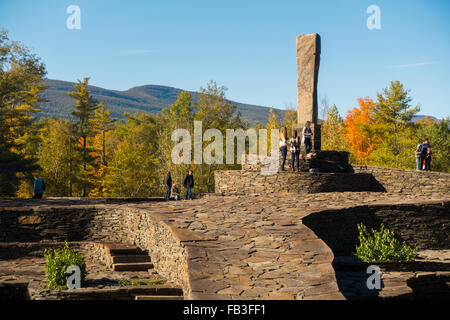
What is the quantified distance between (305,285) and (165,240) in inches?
161

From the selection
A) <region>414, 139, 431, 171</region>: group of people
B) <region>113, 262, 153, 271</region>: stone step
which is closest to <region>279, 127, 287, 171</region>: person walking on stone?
<region>414, 139, 431, 171</region>: group of people

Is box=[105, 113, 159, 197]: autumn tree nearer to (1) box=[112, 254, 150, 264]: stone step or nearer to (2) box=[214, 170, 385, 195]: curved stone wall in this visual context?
(2) box=[214, 170, 385, 195]: curved stone wall

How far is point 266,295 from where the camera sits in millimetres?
6801

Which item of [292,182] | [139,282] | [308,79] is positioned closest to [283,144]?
[292,182]

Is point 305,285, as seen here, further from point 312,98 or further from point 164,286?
point 312,98

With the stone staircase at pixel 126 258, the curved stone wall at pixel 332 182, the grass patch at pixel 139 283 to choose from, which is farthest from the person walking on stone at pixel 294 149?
A: the grass patch at pixel 139 283

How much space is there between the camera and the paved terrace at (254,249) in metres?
7.05

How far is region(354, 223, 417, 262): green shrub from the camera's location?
1145 cm

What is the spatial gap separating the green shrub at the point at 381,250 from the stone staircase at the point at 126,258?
576cm

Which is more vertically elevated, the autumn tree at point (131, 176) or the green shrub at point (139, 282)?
the autumn tree at point (131, 176)

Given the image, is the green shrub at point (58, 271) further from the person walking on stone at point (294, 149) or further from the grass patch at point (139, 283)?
the person walking on stone at point (294, 149)

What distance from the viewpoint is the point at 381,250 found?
11.5 m

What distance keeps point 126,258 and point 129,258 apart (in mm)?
83
